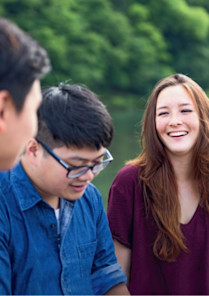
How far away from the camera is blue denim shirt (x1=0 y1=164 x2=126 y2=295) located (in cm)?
182

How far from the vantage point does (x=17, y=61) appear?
3.93 ft

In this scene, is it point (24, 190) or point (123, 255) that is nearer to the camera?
point (24, 190)

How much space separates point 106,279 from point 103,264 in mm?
57

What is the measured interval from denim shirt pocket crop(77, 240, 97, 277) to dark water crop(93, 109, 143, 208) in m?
10.1

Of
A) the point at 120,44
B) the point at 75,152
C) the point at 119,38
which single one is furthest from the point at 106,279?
the point at 120,44

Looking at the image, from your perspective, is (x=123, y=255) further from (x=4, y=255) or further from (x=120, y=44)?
(x=120, y=44)

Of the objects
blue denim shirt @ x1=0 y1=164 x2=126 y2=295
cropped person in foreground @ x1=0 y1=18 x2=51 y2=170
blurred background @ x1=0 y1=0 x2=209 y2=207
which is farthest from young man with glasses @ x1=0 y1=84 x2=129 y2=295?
blurred background @ x1=0 y1=0 x2=209 y2=207

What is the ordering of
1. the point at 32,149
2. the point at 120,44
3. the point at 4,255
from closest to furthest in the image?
1. the point at 4,255
2. the point at 32,149
3. the point at 120,44

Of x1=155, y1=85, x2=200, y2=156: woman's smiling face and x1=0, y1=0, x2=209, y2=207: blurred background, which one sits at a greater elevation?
x1=0, y1=0, x2=209, y2=207: blurred background

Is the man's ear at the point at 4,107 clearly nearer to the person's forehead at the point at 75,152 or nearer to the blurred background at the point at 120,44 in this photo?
the person's forehead at the point at 75,152

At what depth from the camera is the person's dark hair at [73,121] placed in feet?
6.02

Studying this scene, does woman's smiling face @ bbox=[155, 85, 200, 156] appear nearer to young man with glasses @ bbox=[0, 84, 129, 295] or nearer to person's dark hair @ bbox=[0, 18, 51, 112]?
young man with glasses @ bbox=[0, 84, 129, 295]

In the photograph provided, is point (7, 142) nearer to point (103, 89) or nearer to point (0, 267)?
point (0, 267)

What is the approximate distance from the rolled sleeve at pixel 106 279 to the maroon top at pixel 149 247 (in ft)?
1.47
